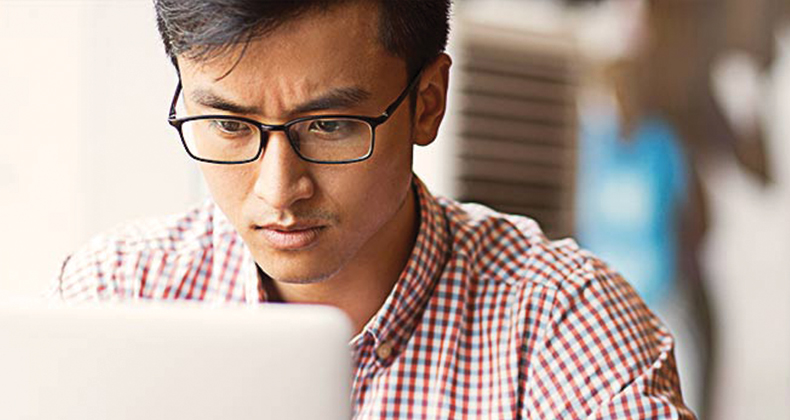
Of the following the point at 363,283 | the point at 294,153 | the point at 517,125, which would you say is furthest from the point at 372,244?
the point at 517,125

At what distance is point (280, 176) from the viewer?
1312mm

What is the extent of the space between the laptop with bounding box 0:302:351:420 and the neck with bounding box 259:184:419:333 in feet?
2.63

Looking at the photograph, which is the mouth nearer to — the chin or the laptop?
the chin

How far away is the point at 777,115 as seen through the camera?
3.32 m

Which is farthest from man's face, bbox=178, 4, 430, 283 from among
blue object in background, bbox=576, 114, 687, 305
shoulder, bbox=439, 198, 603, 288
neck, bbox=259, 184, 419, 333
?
blue object in background, bbox=576, 114, 687, 305

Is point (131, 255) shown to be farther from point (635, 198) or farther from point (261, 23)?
point (635, 198)

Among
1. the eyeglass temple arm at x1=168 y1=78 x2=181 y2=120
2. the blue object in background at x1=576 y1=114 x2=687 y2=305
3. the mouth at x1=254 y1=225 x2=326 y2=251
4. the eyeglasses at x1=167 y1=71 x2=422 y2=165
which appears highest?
the eyeglass temple arm at x1=168 y1=78 x2=181 y2=120

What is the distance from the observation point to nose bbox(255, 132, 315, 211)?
131 cm

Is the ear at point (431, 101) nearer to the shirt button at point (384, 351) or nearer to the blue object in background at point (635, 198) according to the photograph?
the shirt button at point (384, 351)

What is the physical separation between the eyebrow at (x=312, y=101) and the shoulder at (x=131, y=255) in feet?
1.17

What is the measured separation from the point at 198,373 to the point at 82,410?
0.07 meters

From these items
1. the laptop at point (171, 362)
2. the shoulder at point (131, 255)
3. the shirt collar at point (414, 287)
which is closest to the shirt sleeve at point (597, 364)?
the shirt collar at point (414, 287)

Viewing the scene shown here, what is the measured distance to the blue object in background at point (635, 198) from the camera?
3488 mm

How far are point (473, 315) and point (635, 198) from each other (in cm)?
208
